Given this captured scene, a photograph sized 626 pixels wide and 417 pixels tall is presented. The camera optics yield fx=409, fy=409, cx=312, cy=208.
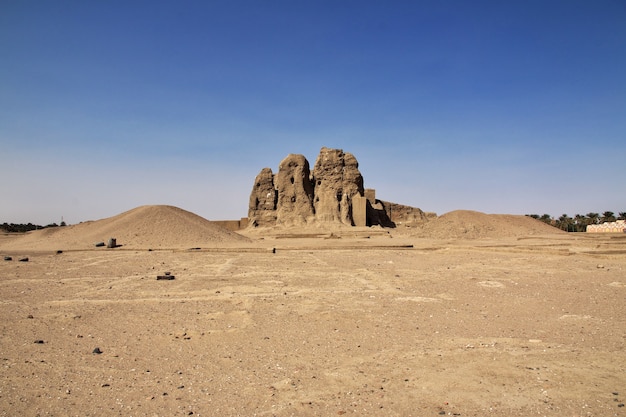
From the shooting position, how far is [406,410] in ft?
11.7

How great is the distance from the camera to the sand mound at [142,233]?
82.2 ft

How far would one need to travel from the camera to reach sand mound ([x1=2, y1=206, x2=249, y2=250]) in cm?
2506

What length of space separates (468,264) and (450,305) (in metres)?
7.68

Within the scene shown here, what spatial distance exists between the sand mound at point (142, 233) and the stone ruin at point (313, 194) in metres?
18.9

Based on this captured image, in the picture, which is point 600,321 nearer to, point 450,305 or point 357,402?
point 450,305

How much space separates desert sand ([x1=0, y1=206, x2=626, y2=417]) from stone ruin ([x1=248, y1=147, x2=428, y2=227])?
35.5 meters

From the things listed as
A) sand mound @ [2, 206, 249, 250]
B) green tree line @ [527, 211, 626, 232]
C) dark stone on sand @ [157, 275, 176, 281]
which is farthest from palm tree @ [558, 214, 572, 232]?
dark stone on sand @ [157, 275, 176, 281]

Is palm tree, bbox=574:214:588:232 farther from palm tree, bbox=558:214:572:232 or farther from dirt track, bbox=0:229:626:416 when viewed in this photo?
dirt track, bbox=0:229:626:416

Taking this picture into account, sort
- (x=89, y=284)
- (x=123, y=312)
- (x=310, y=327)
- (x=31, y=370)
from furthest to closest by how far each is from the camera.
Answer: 1. (x=89, y=284)
2. (x=123, y=312)
3. (x=310, y=327)
4. (x=31, y=370)

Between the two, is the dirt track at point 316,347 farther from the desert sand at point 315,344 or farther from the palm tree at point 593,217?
the palm tree at point 593,217

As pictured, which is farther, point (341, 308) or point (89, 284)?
point (89, 284)

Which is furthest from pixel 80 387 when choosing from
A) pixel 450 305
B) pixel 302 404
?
pixel 450 305

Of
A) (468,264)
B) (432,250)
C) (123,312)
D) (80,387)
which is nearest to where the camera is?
(80,387)

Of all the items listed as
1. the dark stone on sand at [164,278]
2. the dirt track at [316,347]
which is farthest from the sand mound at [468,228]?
the dark stone on sand at [164,278]
